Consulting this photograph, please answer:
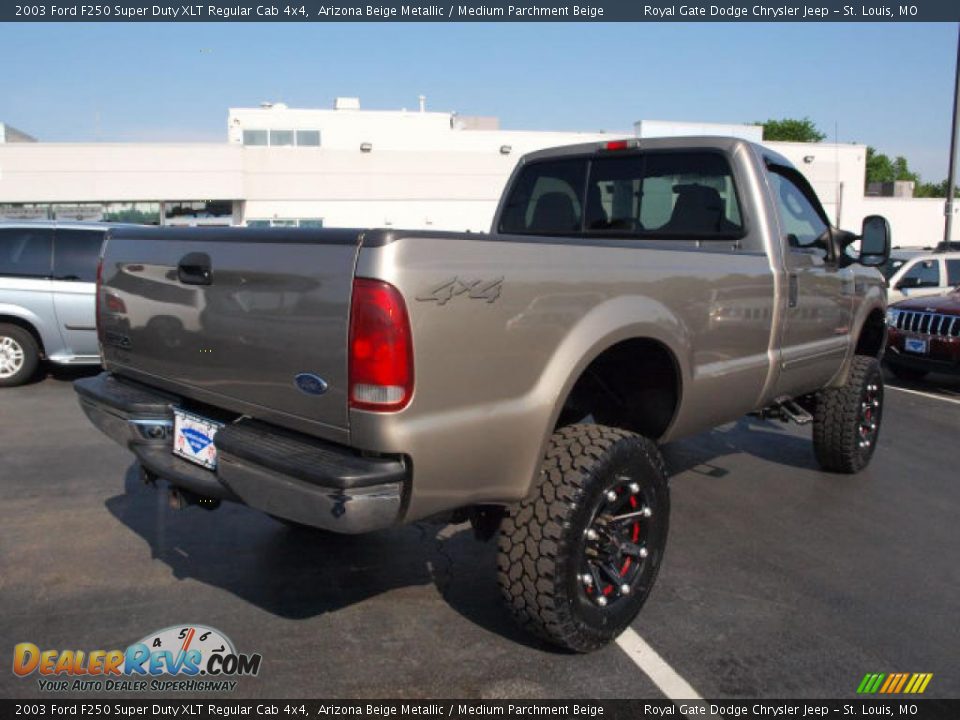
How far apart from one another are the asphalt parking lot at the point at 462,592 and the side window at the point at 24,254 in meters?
3.64

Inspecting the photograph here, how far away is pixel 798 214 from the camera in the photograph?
4582 millimetres

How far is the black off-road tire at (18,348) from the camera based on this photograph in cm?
815

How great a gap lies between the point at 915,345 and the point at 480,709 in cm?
844

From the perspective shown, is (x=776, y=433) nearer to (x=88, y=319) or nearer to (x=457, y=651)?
(x=457, y=651)

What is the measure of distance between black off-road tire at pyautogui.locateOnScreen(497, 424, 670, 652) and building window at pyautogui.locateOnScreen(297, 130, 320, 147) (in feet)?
149

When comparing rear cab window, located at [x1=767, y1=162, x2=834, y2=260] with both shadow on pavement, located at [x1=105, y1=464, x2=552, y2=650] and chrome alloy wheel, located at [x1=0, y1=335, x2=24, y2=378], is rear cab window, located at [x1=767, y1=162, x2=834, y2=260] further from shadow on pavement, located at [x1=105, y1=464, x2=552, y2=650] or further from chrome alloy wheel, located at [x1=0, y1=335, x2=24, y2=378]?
chrome alloy wheel, located at [x1=0, y1=335, x2=24, y2=378]

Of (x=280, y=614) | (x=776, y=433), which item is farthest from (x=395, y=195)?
(x=280, y=614)

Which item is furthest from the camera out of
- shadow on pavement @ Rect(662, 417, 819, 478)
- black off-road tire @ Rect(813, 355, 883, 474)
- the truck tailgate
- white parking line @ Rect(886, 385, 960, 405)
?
white parking line @ Rect(886, 385, 960, 405)

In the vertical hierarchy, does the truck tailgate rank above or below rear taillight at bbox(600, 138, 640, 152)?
below

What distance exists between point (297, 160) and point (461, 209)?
329 inches

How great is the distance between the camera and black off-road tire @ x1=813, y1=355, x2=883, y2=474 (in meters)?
5.18

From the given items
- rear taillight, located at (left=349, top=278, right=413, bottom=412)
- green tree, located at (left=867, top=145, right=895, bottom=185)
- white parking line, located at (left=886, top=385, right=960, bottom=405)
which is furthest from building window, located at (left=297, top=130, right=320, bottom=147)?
green tree, located at (left=867, top=145, right=895, bottom=185)

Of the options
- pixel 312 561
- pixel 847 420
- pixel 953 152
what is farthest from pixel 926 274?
pixel 312 561

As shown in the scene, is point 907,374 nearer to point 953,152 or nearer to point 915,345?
point 915,345
